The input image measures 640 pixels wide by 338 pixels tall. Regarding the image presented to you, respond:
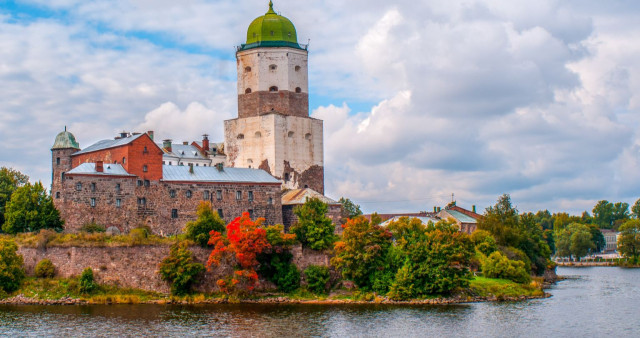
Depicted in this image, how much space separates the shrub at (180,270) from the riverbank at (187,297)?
2.49 ft

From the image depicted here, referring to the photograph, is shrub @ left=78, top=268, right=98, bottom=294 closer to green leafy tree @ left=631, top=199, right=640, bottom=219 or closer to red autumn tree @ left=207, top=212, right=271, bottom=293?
red autumn tree @ left=207, top=212, right=271, bottom=293

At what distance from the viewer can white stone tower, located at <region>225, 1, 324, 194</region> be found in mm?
73375

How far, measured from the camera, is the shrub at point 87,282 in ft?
170

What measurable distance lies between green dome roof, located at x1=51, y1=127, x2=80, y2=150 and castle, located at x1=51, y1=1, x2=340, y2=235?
0.27 ft

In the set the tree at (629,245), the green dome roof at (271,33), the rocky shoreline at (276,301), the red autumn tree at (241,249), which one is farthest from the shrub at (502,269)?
the tree at (629,245)

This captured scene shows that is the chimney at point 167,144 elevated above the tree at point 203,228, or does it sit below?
above

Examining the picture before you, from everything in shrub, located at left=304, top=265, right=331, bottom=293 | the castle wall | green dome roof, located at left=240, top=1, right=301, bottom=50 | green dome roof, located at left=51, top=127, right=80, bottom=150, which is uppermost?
green dome roof, located at left=240, top=1, right=301, bottom=50

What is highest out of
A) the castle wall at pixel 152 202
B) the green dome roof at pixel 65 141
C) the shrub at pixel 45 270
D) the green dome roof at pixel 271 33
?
the green dome roof at pixel 271 33

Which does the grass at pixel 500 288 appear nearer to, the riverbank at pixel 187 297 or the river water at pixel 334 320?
the riverbank at pixel 187 297

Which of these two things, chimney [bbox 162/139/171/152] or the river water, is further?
chimney [bbox 162/139/171/152]

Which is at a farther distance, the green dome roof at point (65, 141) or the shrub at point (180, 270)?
the green dome roof at point (65, 141)

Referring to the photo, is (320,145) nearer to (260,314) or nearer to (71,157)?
(71,157)

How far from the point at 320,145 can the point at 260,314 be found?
32174 mm

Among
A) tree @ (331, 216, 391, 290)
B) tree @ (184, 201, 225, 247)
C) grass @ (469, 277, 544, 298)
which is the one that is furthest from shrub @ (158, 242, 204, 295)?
grass @ (469, 277, 544, 298)
